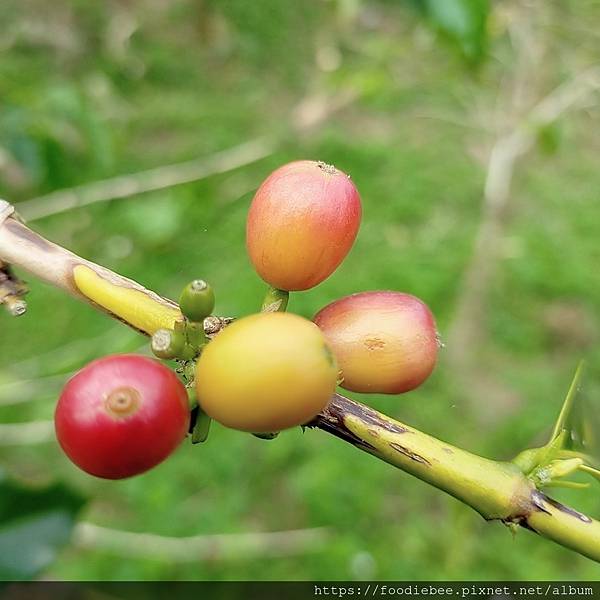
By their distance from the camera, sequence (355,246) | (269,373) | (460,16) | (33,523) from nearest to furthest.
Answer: (269,373), (33,523), (460,16), (355,246)

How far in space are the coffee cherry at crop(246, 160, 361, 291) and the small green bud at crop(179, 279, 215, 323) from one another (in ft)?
0.37

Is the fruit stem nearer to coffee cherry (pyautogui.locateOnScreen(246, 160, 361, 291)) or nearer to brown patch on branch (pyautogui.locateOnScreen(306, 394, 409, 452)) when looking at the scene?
coffee cherry (pyautogui.locateOnScreen(246, 160, 361, 291))

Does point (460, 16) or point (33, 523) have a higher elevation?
point (460, 16)

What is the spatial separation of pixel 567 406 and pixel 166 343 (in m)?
0.35

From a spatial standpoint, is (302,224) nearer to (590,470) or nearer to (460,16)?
(590,470)

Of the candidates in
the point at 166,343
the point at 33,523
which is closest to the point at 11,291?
the point at 166,343

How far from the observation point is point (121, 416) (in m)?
0.50

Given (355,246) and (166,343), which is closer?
(166,343)

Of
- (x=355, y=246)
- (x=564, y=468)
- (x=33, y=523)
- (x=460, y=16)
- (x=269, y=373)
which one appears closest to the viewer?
(x=269, y=373)

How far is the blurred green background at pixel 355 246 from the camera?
6.98 feet

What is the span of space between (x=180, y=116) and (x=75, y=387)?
11.9ft

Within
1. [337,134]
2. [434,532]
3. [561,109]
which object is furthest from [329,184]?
[337,134]

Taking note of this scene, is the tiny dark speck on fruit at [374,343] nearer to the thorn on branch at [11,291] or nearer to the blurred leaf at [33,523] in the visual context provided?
the thorn on branch at [11,291]

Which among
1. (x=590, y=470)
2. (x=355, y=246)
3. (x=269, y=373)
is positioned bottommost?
(x=355, y=246)
